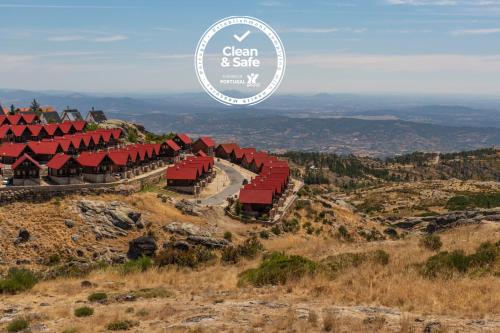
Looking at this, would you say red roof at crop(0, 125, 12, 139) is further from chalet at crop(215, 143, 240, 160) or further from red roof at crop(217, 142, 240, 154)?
red roof at crop(217, 142, 240, 154)

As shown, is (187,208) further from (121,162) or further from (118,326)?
(118,326)

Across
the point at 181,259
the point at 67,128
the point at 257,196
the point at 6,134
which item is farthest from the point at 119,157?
the point at 181,259

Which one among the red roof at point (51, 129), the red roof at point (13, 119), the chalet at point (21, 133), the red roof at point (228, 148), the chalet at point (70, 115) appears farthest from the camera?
the chalet at point (70, 115)

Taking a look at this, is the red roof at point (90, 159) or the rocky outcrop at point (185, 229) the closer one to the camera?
the rocky outcrop at point (185, 229)

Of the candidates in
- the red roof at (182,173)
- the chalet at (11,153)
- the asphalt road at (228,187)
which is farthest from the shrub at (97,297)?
the chalet at (11,153)

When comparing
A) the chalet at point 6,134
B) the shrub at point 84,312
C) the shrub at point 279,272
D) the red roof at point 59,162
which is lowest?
the shrub at point 84,312

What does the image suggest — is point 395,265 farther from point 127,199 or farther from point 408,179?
point 408,179

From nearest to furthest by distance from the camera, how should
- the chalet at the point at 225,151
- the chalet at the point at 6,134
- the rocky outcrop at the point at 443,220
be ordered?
the rocky outcrop at the point at 443,220, the chalet at the point at 6,134, the chalet at the point at 225,151

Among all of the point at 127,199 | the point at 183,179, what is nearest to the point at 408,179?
the point at 183,179

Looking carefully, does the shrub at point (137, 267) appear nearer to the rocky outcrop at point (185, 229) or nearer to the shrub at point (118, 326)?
the shrub at point (118, 326)
